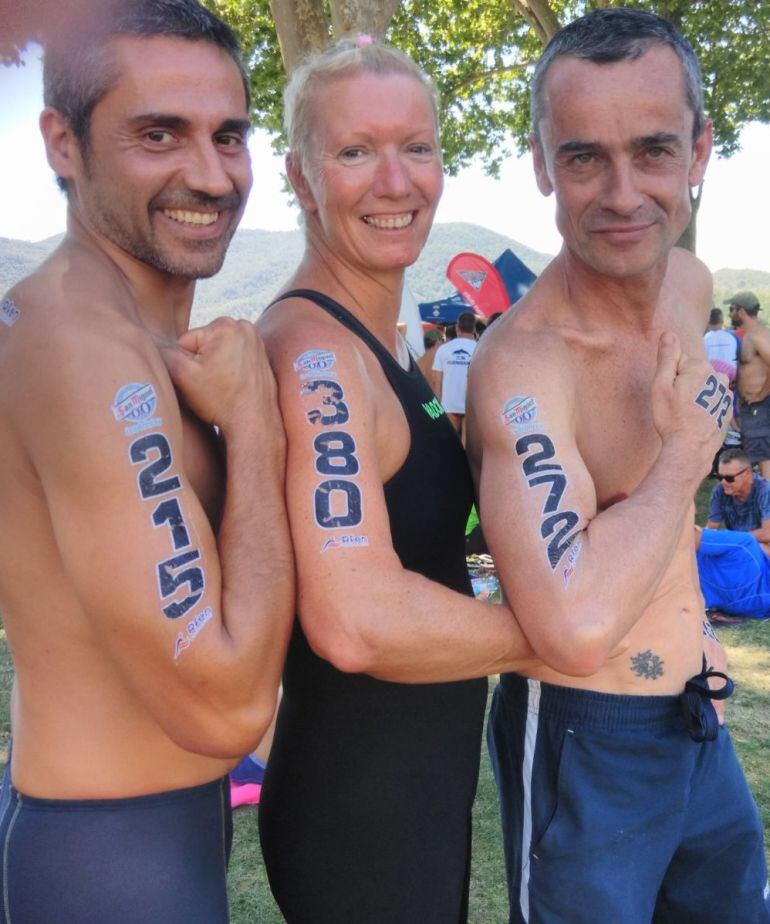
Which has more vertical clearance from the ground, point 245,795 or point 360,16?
point 360,16

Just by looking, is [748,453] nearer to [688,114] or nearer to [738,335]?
[738,335]

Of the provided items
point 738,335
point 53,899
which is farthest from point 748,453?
point 53,899

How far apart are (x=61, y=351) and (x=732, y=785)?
189 centimetres

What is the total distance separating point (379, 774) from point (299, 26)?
8.20m

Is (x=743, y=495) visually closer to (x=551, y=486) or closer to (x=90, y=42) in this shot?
(x=551, y=486)

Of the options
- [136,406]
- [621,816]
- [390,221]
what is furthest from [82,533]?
[621,816]

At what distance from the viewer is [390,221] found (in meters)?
2.10

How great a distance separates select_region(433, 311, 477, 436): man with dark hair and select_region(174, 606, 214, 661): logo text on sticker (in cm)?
961

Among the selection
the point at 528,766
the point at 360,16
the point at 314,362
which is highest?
the point at 360,16

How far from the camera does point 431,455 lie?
194 cm

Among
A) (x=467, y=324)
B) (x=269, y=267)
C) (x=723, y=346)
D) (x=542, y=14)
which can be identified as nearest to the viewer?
(x=723, y=346)

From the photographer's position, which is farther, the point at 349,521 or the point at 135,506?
the point at 349,521

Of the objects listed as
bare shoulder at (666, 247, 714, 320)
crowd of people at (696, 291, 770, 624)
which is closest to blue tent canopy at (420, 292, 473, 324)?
crowd of people at (696, 291, 770, 624)

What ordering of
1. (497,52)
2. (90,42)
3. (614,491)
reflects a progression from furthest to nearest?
(497,52) < (614,491) < (90,42)
